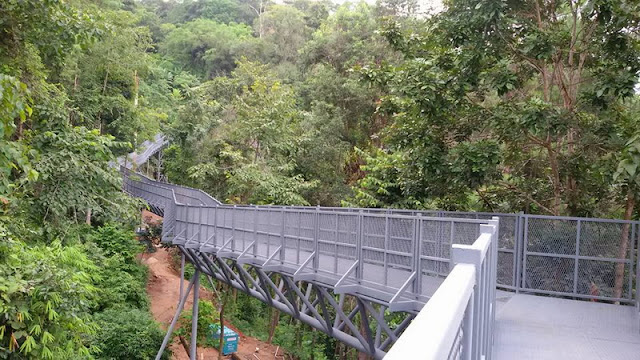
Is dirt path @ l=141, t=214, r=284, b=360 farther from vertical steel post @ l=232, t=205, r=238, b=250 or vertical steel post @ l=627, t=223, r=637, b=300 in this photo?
vertical steel post @ l=627, t=223, r=637, b=300

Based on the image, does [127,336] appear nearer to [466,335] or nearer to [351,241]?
[351,241]

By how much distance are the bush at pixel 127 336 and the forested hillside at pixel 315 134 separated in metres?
0.07

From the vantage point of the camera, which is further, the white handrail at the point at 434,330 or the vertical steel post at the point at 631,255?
the vertical steel post at the point at 631,255

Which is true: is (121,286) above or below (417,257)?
below

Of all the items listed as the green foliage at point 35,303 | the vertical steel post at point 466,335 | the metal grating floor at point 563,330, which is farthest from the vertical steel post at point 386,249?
the vertical steel post at point 466,335

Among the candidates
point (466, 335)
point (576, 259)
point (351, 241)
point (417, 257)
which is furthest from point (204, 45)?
point (466, 335)

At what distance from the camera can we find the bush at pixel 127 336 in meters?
17.6

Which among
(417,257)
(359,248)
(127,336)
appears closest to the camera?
(417,257)

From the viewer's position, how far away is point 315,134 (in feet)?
90.6

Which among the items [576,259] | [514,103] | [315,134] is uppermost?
[514,103]

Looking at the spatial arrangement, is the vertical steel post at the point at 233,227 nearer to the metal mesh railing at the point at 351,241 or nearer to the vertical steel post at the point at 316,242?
the metal mesh railing at the point at 351,241

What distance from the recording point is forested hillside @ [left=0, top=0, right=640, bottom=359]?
28.2ft

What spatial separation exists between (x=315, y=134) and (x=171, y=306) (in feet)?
34.9

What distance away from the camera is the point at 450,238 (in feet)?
24.0
